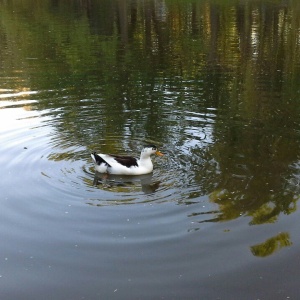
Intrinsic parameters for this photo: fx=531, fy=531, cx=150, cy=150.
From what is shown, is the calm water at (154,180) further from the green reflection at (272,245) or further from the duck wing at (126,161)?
the duck wing at (126,161)

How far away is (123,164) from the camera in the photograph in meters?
11.0

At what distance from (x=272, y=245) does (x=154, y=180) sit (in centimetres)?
321

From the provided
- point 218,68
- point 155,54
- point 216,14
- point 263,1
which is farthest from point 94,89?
point 263,1

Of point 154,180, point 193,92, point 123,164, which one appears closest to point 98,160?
point 123,164

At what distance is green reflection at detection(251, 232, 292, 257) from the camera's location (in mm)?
8188

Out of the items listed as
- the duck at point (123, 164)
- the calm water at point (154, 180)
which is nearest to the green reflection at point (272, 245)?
the calm water at point (154, 180)

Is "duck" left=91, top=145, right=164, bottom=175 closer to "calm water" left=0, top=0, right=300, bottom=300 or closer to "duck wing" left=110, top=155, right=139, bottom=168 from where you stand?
"duck wing" left=110, top=155, right=139, bottom=168

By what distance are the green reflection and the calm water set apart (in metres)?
0.02

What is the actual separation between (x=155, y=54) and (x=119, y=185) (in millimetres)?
17522

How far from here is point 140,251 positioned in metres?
8.23

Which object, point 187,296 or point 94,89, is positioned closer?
point 187,296

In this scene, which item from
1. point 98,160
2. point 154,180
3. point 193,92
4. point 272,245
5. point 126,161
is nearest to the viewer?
point 272,245

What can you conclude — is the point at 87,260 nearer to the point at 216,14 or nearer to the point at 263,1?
the point at 216,14

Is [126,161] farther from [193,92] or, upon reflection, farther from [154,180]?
[193,92]
